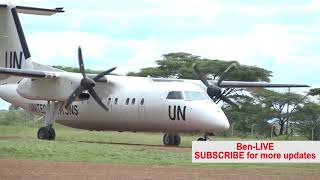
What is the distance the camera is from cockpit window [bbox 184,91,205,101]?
32.3 meters

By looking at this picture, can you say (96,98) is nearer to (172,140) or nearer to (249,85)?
(172,140)

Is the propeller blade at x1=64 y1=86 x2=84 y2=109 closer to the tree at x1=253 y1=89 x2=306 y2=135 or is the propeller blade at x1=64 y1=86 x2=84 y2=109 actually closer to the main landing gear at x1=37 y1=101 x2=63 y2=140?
the main landing gear at x1=37 y1=101 x2=63 y2=140

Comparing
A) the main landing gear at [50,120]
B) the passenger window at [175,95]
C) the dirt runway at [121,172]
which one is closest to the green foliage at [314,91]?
the passenger window at [175,95]

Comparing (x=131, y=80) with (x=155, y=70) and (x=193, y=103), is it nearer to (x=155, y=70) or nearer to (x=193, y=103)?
(x=193, y=103)

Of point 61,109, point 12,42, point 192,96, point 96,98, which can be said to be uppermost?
point 12,42

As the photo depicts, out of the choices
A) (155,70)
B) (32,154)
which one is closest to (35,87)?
(32,154)

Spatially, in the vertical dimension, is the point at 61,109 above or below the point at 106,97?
below

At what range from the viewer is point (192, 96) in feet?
106

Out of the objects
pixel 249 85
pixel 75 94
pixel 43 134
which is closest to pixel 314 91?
pixel 249 85

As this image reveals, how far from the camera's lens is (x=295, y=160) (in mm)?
21172

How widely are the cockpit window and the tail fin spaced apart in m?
10.5

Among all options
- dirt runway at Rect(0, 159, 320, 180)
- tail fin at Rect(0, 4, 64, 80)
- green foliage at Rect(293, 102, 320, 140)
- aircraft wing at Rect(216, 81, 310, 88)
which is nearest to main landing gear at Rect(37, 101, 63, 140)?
tail fin at Rect(0, 4, 64, 80)

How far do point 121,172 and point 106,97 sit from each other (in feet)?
58.9

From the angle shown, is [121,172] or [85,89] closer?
[121,172]
